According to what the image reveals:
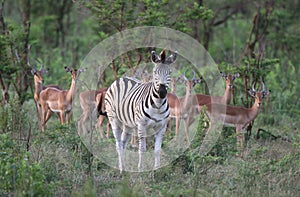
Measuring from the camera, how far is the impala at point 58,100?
12648 millimetres

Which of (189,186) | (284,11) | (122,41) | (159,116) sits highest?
(284,11)

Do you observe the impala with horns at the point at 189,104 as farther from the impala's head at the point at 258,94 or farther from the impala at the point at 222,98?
the impala's head at the point at 258,94

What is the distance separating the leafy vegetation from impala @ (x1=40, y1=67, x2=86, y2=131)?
0.31m

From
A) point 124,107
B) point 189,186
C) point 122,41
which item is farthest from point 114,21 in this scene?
point 189,186

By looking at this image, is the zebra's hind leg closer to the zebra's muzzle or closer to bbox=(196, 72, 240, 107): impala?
the zebra's muzzle

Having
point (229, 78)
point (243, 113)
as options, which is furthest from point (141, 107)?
point (229, 78)

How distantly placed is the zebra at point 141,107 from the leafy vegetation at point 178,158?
0.50 m

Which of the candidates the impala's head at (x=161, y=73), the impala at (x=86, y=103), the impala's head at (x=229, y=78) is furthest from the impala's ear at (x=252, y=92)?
the impala's head at (x=161, y=73)

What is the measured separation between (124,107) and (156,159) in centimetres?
113

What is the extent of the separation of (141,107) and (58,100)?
4.49 meters

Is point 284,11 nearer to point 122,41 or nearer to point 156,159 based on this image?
point 122,41

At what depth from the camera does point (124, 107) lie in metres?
9.26

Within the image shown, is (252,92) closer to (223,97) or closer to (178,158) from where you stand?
(223,97)

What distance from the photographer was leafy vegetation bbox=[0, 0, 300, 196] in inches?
291
